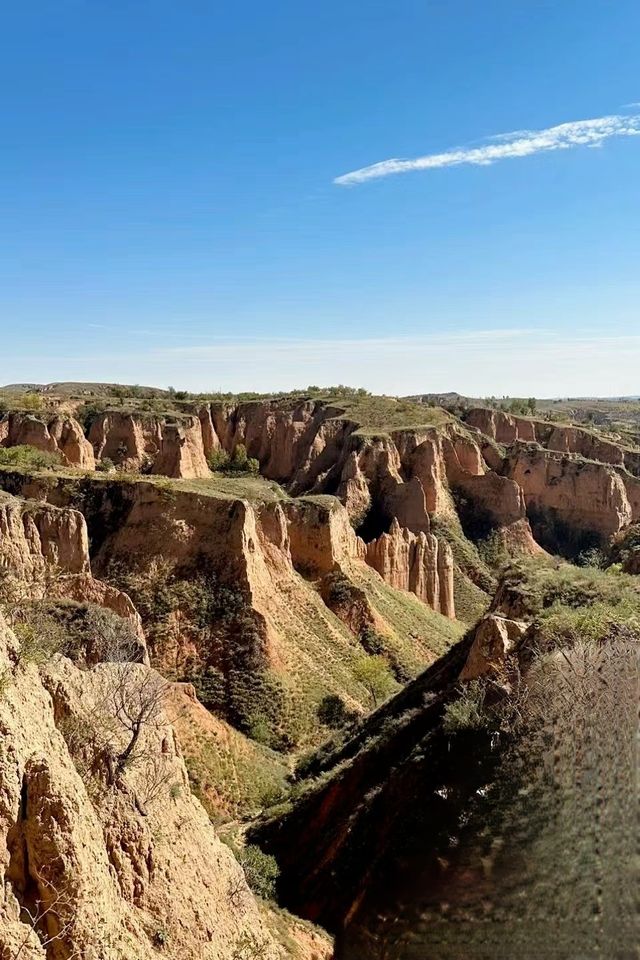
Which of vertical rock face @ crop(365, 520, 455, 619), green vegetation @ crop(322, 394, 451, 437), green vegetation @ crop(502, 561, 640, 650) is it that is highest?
green vegetation @ crop(322, 394, 451, 437)

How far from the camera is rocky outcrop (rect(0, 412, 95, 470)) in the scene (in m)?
54.0

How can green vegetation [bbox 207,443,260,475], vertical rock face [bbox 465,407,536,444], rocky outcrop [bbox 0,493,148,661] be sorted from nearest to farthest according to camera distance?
rocky outcrop [bbox 0,493,148,661] < green vegetation [bbox 207,443,260,475] < vertical rock face [bbox 465,407,536,444]

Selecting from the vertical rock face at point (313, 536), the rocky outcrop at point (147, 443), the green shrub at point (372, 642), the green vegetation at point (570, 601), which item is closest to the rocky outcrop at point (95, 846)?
the green vegetation at point (570, 601)

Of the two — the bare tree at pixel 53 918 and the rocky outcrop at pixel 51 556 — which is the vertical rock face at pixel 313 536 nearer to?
the rocky outcrop at pixel 51 556

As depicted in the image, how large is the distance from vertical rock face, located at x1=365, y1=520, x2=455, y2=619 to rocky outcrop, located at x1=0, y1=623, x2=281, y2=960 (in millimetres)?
31462

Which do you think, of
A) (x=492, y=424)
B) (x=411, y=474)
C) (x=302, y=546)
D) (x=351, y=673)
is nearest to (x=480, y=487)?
(x=411, y=474)

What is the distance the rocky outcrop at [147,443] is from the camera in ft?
189

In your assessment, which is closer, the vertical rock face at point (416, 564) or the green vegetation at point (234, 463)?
the vertical rock face at point (416, 564)

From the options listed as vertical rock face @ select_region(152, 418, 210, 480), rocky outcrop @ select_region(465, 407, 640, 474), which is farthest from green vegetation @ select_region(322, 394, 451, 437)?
vertical rock face @ select_region(152, 418, 210, 480)

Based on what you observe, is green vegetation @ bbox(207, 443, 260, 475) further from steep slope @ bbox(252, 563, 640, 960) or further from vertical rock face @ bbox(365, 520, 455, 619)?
steep slope @ bbox(252, 563, 640, 960)

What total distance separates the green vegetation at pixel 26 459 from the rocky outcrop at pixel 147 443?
1128 centimetres

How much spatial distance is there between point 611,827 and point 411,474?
51.5 m

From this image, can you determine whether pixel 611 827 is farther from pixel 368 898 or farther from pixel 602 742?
pixel 368 898

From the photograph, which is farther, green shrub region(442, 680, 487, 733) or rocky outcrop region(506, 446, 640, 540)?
rocky outcrop region(506, 446, 640, 540)
